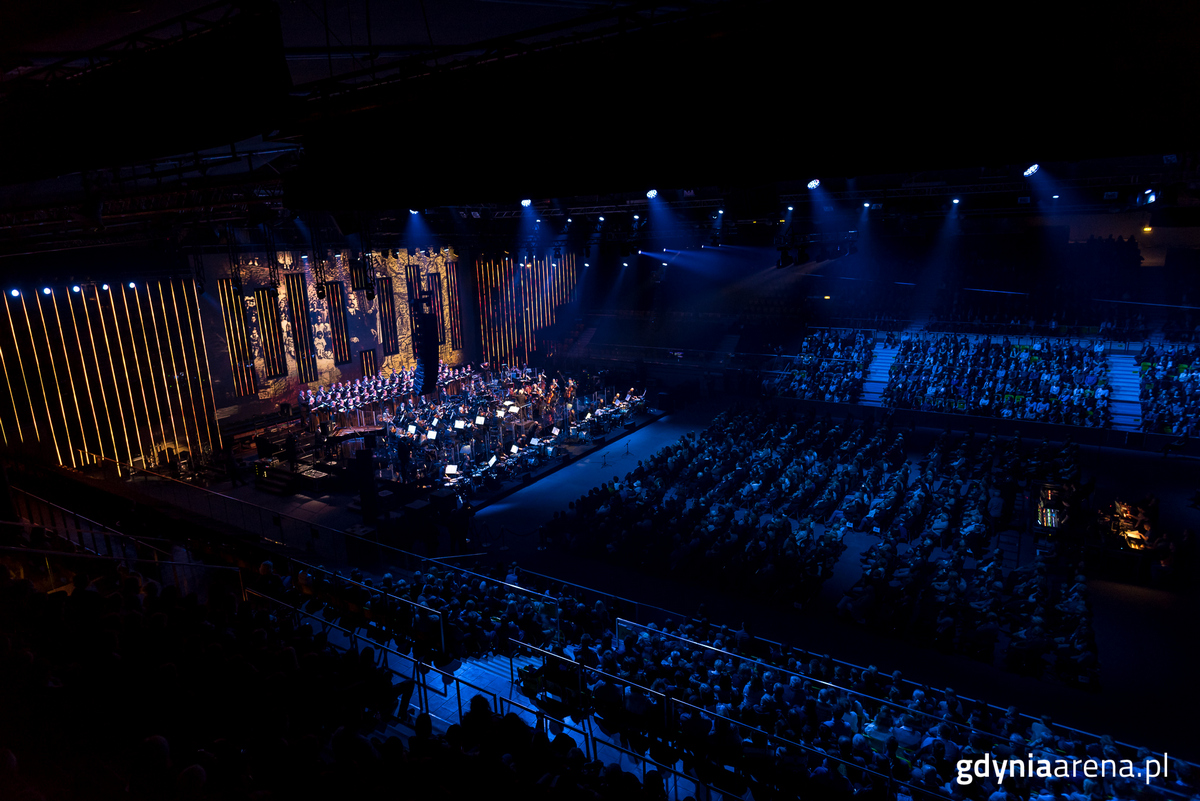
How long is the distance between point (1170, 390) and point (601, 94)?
2130 centimetres

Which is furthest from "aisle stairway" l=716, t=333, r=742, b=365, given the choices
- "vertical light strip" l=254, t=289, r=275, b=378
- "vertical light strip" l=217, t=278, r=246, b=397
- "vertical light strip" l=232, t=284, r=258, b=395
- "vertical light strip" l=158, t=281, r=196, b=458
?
"vertical light strip" l=158, t=281, r=196, b=458

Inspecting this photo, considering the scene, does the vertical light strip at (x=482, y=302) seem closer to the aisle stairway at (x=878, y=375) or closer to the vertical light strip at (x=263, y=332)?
the vertical light strip at (x=263, y=332)

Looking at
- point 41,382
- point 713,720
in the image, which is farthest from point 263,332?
point 713,720

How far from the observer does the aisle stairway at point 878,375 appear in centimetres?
2219

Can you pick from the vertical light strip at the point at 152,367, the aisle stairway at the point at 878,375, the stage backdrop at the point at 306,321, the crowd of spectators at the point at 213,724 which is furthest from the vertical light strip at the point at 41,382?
the aisle stairway at the point at 878,375

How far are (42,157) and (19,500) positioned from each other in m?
11.6

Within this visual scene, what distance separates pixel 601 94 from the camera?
3.84 meters

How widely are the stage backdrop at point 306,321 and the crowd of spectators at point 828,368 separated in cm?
1437

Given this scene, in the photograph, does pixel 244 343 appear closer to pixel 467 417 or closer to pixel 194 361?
pixel 194 361

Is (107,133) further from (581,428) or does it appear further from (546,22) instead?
(581,428)

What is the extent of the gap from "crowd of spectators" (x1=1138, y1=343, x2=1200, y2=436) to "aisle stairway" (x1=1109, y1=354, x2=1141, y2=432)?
0.27 m

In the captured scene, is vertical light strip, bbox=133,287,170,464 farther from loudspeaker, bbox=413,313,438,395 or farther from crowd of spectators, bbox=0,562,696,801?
crowd of spectators, bbox=0,562,696,801

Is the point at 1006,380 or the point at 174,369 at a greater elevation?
the point at 174,369

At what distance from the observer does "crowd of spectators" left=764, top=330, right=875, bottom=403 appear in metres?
22.3
